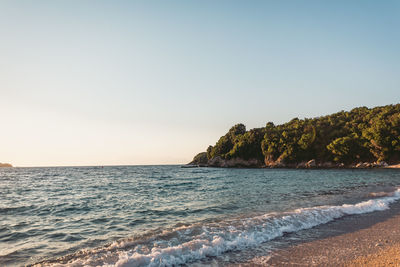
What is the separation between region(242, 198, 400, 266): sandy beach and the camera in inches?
213

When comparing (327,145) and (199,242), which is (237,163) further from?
(199,242)

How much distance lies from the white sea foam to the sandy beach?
Answer: 3.11 feet

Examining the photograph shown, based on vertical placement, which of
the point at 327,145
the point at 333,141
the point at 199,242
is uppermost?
the point at 333,141

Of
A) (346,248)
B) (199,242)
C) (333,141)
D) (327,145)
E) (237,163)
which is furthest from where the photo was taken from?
(237,163)

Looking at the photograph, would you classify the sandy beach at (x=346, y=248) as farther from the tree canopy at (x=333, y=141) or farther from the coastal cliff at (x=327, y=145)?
the tree canopy at (x=333, y=141)

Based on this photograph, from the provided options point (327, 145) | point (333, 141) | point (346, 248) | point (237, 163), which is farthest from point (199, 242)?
point (237, 163)

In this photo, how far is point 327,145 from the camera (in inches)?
3866

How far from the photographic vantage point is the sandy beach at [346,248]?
541 cm

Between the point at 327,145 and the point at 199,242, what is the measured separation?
106238 mm

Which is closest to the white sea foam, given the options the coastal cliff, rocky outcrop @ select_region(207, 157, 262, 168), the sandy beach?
the sandy beach

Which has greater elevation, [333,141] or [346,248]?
[333,141]

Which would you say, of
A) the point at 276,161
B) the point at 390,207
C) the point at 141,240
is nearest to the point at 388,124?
the point at 276,161

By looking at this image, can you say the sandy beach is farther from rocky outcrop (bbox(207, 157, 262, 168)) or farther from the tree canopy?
rocky outcrop (bbox(207, 157, 262, 168))

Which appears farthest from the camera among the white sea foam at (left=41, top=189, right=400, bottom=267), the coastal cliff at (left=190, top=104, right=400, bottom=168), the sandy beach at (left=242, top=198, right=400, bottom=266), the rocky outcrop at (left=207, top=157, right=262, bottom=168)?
the rocky outcrop at (left=207, top=157, right=262, bottom=168)
